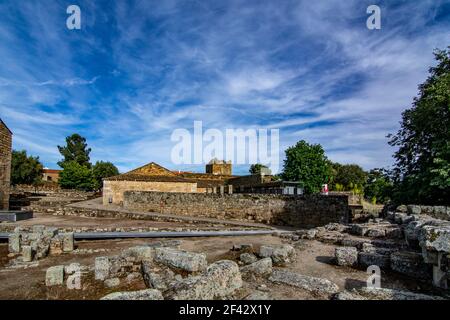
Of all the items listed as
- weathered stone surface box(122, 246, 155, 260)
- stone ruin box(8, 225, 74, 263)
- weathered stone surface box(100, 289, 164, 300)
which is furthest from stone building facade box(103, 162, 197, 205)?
weathered stone surface box(100, 289, 164, 300)

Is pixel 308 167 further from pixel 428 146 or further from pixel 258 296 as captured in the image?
pixel 258 296

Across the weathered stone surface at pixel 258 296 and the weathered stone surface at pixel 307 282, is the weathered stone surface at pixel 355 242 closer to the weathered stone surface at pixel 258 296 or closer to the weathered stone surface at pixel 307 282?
the weathered stone surface at pixel 307 282

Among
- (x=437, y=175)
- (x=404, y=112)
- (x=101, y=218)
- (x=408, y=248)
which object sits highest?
(x=404, y=112)

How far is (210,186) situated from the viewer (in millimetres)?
34219

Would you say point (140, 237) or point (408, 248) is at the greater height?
Result: point (408, 248)

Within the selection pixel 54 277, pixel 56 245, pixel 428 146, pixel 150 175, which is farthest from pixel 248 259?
pixel 150 175

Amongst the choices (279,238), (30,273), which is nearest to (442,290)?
(279,238)

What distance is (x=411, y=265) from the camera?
4.39 meters

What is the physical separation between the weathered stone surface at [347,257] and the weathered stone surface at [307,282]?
4.75ft

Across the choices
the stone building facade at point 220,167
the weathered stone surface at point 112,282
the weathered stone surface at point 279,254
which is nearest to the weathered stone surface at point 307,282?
the weathered stone surface at point 279,254

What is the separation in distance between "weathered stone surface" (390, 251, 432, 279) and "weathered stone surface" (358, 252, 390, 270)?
15cm
